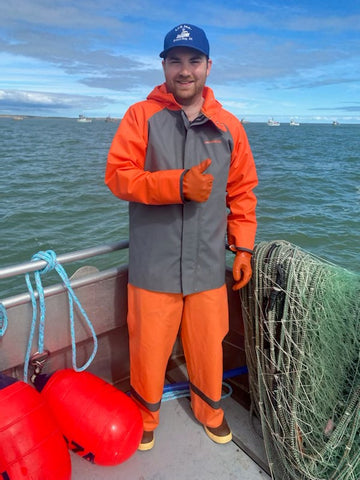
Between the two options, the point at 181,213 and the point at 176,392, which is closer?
the point at 181,213

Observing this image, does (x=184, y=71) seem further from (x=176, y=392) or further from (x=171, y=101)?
(x=176, y=392)

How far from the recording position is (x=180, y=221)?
7.06ft

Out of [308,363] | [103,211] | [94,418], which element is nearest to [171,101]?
[308,363]

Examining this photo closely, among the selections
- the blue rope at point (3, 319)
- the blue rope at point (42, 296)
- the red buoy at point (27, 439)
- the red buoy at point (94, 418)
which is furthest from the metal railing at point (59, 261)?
the red buoy at point (94, 418)

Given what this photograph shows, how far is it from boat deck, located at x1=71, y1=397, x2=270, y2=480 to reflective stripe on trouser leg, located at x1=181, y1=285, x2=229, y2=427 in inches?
5.7

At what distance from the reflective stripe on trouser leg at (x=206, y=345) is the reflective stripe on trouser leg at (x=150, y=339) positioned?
0.09 meters

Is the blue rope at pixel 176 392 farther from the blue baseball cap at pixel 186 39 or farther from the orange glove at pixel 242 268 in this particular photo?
the blue baseball cap at pixel 186 39

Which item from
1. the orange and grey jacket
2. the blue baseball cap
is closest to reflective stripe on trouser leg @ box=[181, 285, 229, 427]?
the orange and grey jacket

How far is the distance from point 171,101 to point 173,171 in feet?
1.53

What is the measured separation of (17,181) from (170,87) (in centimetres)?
1513

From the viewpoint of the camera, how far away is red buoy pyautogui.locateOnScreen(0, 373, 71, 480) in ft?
5.45

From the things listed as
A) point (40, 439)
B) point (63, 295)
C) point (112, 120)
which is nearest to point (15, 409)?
point (40, 439)

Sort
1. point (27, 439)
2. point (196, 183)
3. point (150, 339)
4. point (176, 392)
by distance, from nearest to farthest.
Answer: point (27, 439) < point (196, 183) < point (150, 339) < point (176, 392)

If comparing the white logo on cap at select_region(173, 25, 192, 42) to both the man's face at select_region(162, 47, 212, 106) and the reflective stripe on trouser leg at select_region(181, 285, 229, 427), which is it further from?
the reflective stripe on trouser leg at select_region(181, 285, 229, 427)
